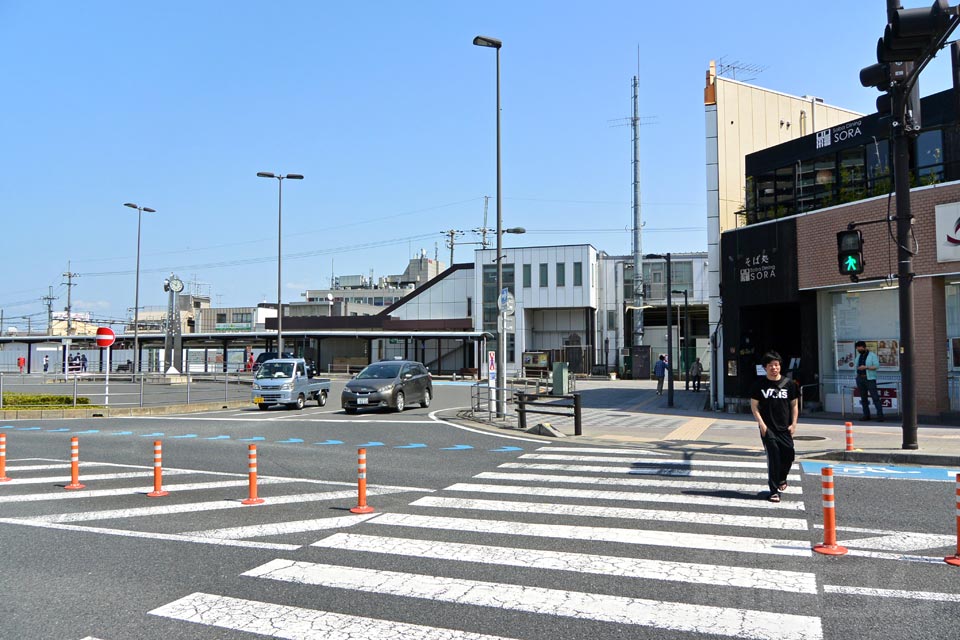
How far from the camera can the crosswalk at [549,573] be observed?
16.0 ft

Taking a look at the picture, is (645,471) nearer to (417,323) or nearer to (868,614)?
(868,614)

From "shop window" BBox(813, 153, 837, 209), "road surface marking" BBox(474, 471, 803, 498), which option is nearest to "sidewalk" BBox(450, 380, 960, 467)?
"road surface marking" BBox(474, 471, 803, 498)

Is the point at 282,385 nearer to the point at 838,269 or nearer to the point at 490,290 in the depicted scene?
the point at 838,269

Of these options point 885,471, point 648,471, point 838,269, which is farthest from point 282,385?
point 885,471

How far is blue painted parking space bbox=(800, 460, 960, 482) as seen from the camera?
10.6 m

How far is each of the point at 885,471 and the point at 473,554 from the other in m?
7.85

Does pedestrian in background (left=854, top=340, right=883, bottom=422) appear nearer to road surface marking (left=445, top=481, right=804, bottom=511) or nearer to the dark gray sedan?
road surface marking (left=445, top=481, right=804, bottom=511)

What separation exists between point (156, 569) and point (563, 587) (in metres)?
3.55

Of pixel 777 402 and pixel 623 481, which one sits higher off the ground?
pixel 777 402

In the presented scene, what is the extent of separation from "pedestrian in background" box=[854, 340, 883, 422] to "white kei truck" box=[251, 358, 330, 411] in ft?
58.0

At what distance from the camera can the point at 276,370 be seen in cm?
2569

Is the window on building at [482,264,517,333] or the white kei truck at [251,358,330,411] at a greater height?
the window on building at [482,264,517,333]

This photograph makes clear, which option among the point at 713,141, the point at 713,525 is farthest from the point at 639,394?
the point at 713,525

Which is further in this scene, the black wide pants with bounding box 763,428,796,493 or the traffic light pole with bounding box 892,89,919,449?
the traffic light pole with bounding box 892,89,919,449
